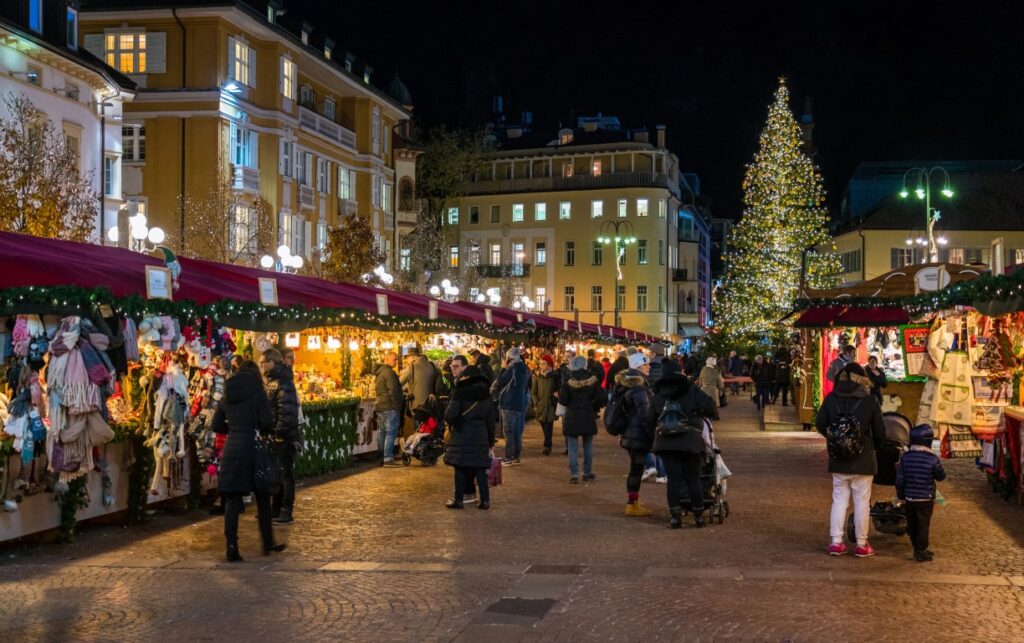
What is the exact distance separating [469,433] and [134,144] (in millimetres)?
31653

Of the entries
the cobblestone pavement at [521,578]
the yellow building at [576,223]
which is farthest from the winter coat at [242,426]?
the yellow building at [576,223]

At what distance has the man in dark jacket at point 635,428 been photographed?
529 inches

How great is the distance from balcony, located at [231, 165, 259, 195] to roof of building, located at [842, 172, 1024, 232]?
4505 centimetres

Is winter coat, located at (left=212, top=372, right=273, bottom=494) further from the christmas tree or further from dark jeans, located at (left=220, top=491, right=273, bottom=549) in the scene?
the christmas tree

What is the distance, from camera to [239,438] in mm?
10742

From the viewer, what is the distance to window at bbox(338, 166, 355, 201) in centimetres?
5338

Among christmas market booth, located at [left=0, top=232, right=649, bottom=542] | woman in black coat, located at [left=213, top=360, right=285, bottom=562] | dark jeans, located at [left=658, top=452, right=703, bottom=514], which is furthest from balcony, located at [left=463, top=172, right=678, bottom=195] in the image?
woman in black coat, located at [left=213, top=360, right=285, bottom=562]

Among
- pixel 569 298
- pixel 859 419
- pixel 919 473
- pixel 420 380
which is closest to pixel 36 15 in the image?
pixel 420 380

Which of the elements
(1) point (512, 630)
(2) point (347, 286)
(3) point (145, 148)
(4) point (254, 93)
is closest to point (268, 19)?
(4) point (254, 93)

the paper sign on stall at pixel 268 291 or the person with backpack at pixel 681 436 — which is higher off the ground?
the paper sign on stall at pixel 268 291

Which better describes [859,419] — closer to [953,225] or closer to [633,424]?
[633,424]

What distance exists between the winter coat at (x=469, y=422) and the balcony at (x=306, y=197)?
34609 mm

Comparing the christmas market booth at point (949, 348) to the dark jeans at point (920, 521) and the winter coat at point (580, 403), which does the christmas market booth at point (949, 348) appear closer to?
the dark jeans at point (920, 521)

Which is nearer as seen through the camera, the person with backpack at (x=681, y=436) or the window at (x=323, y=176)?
the person with backpack at (x=681, y=436)
